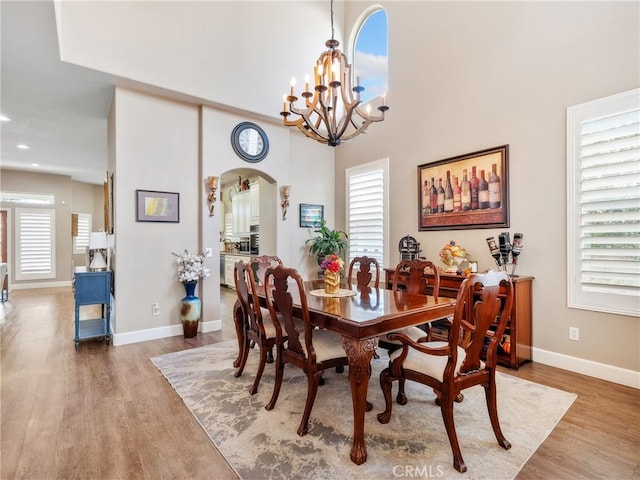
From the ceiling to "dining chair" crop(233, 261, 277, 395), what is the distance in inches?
111

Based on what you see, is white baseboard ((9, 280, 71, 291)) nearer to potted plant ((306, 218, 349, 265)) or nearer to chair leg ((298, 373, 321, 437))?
potted plant ((306, 218, 349, 265))

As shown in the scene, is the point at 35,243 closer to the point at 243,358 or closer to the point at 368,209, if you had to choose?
the point at 243,358

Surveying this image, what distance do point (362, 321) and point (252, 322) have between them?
50.9 inches

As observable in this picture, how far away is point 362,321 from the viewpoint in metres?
1.89

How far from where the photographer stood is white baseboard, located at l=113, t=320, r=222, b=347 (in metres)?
4.00

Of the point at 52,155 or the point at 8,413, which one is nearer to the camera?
the point at 8,413

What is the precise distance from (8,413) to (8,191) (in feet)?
27.5

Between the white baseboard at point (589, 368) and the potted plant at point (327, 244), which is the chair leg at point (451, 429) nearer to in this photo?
the white baseboard at point (589, 368)

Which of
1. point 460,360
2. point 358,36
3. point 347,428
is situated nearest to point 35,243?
point 358,36

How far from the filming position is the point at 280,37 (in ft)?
Answer: 16.5

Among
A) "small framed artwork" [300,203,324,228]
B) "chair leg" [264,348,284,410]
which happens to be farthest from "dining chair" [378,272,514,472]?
"small framed artwork" [300,203,324,228]

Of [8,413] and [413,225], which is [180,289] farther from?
[413,225]

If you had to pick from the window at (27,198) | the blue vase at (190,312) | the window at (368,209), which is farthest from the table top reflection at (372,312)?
the window at (27,198)

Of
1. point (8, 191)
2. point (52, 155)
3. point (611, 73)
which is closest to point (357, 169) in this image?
point (611, 73)
